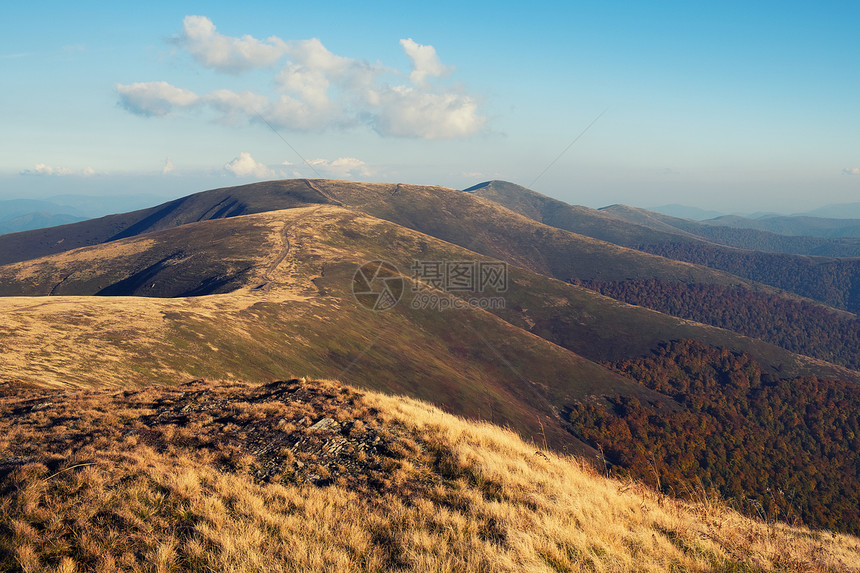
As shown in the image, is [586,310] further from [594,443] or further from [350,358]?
[350,358]

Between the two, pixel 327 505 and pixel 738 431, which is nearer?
pixel 327 505

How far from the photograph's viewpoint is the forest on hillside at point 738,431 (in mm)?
92312

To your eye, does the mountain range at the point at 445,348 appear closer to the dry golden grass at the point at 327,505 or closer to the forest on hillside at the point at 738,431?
the forest on hillside at the point at 738,431

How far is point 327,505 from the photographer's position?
9602 millimetres

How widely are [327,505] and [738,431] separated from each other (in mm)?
146257

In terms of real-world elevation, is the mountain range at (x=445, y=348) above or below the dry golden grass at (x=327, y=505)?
below

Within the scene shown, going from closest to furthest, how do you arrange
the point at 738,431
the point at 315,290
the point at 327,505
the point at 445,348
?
the point at 327,505 → the point at 445,348 → the point at 315,290 → the point at 738,431

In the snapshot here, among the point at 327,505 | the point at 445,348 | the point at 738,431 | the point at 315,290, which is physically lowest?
the point at 738,431

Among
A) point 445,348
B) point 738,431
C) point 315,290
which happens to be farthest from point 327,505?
point 738,431

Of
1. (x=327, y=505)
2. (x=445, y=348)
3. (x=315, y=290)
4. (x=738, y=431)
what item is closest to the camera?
(x=327, y=505)

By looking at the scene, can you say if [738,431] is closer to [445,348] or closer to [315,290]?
[445,348]

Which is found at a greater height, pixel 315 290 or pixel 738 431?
pixel 315 290

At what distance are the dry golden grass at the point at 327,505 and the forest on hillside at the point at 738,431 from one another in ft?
262

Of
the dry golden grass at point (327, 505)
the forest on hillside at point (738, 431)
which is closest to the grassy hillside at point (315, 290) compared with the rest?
the forest on hillside at point (738, 431)
